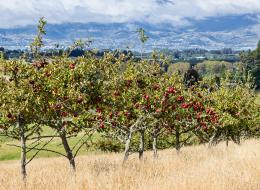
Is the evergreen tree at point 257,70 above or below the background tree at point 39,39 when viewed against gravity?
below

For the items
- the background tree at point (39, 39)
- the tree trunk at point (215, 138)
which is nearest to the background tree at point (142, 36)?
the background tree at point (39, 39)

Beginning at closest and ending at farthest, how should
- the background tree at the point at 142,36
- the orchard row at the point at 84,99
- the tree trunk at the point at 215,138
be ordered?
the orchard row at the point at 84,99 → the background tree at the point at 142,36 → the tree trunk at the point at 215,138

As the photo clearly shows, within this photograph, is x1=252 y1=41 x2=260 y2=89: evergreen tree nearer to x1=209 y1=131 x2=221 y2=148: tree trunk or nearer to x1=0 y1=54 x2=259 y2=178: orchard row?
x1=209 y1=131 x2=221 y2=148: tree trunk

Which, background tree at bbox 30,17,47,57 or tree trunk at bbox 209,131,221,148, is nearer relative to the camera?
background tree at bbox 30,17,47,57

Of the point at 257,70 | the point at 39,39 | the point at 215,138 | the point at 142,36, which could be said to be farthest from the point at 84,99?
the point at 257,70

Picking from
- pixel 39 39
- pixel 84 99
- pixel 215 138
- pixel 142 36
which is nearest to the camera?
pixel 84 99

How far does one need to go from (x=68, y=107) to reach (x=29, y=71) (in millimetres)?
1453

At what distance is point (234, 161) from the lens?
42.9 feet

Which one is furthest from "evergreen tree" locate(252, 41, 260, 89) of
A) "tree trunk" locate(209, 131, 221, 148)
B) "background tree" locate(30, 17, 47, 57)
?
"background tree" locate(30, 17, 47, 57)

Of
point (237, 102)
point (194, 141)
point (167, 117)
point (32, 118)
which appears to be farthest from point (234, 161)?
point (194, 141)

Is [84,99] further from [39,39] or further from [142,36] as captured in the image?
[142,36]

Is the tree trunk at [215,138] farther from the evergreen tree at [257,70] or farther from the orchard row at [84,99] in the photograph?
the evergreen tree at [257,70]

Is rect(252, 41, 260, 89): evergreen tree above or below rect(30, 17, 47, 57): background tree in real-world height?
below

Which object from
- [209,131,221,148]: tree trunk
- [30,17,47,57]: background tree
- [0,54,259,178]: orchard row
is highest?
[30,17,47,57]: background tree
